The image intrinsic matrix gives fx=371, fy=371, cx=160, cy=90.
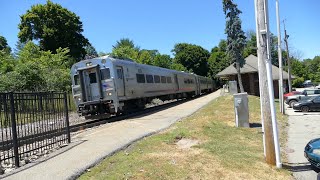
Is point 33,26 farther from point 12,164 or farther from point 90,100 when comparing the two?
point 12,164

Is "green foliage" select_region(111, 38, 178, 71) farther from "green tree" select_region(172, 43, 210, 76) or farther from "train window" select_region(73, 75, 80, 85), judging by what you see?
"train window" select_region(73, 75, 80, 85)

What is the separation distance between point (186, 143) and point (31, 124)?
427cm

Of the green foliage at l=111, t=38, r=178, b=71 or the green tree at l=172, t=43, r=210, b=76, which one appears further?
the green tree at l=172, t=43, r=210, b=76

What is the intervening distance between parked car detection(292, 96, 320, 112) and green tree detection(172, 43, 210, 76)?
66.2 m

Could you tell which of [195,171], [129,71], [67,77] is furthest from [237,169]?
[67,77]

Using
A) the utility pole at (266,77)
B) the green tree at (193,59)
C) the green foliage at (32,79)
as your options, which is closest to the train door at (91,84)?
the green foliage at (32,79)

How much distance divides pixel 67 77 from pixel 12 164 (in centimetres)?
2446

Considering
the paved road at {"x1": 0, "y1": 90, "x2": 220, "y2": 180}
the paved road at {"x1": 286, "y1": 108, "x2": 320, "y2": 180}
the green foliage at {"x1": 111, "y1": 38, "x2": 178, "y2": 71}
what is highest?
the green foliage at {"x1": 111, "y1": 38, "x2": 178, "y2": 71}

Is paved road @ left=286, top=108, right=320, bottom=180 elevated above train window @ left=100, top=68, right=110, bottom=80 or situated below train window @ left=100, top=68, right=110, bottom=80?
below

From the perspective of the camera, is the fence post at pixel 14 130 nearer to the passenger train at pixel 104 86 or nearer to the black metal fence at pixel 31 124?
the black metal fence at pixel 31 124

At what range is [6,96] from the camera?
8305 mm

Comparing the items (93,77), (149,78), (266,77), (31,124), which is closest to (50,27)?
(149,78)

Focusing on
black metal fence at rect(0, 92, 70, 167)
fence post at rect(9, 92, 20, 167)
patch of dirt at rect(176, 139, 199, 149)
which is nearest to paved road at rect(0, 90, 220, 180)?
fence post at rect(9, 92, 20, 167)

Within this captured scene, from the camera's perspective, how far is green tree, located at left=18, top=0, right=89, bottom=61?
172 feet
